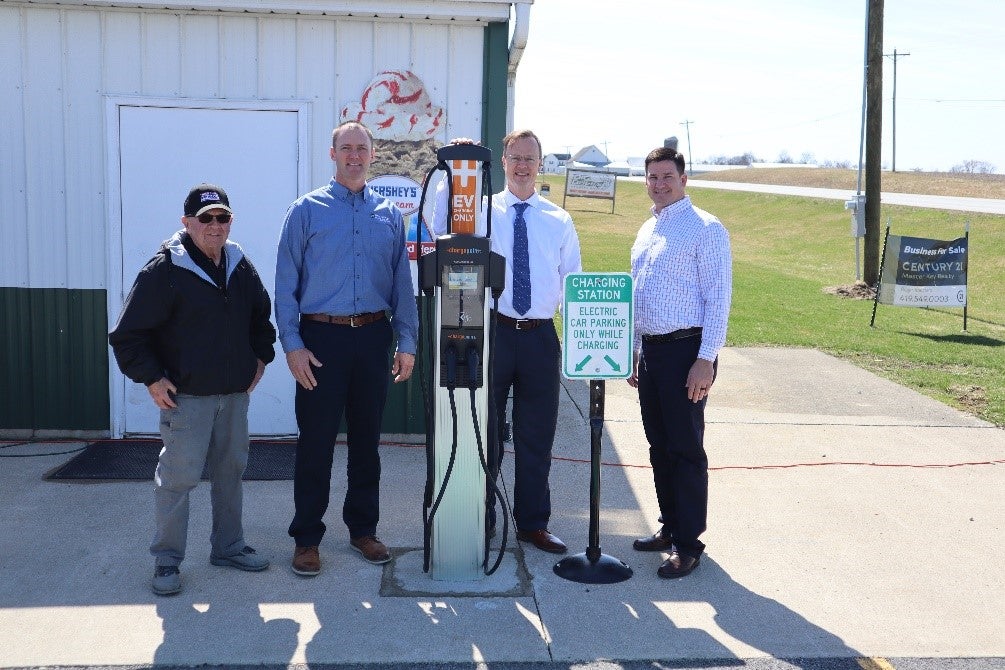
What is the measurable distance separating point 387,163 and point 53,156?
2.20 meters

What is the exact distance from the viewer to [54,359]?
22.8 ft

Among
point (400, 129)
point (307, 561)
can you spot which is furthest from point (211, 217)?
point (400, 129)

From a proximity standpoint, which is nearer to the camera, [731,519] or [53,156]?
[731,519]

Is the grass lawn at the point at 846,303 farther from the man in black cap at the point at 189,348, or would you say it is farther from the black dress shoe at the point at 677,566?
the man in black cap at the point at 189,348

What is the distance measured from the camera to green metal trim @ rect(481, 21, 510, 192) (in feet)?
22.2

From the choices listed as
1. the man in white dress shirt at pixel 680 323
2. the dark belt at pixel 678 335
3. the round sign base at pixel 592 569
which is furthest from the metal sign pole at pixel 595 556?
the dark belt at pixel 678 335

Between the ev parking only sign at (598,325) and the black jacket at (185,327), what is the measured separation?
1494mm

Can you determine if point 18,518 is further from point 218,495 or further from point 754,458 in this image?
point 754,458

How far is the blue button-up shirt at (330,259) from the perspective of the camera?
4.76 meters

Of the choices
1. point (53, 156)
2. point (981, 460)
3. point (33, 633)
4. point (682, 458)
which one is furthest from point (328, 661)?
point (981, 460)

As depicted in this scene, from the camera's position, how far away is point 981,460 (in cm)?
718

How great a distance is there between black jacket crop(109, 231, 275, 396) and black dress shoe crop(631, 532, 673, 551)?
2140 millimetres

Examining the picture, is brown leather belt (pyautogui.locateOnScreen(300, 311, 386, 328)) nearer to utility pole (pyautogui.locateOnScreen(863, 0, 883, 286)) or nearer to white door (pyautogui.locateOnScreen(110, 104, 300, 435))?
white door (pyautogui.locateOnScreen(110, 104, 300, 435))

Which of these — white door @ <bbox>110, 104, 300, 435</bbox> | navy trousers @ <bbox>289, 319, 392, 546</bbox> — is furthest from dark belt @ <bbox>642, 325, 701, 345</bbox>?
white door @ <bbox>110, 104, 300, 435</bbox>
